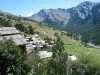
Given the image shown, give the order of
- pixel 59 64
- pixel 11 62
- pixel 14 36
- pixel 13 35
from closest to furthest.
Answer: pixel 11 62, pixel 59 64, pixel 14 36, pixel 13 35

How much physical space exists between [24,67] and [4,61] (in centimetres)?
374

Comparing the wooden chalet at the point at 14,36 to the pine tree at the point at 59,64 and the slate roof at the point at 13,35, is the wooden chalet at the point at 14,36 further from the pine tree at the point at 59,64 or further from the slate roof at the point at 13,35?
the pine tree at the point at 59,64

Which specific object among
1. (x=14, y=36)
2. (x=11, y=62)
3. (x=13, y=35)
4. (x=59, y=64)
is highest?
(x=11, y=62)

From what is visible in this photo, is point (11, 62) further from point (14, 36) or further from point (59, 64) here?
point (14, 36)

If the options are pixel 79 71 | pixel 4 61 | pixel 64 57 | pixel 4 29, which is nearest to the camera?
pixel 4 61

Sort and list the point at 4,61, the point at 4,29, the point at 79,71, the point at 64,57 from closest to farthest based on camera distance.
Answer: the point at 4,61
the point at 64,57
the point at 79,71
the point at 4,29

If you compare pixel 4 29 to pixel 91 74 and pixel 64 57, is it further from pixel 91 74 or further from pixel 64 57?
pixel 64 57

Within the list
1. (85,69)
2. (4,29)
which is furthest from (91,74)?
(4,29)

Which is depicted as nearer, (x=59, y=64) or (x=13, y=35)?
(x=59, y=64)

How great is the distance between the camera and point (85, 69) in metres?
80.7

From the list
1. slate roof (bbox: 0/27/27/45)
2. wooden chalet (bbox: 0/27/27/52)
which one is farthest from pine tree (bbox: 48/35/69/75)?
slate roof (bbox: 0/27/27/45)

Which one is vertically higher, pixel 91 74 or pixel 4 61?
pixel 4 61

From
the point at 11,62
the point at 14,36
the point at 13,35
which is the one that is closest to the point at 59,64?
the point at 11,62

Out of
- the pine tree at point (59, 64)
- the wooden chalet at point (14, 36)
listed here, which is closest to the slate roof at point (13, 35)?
the wooden chalet at point (14, 36)
